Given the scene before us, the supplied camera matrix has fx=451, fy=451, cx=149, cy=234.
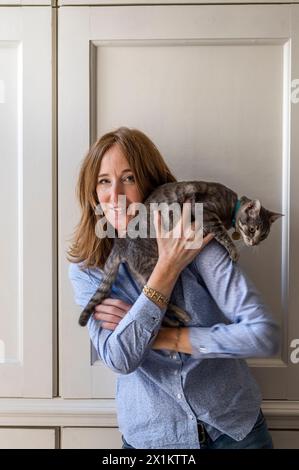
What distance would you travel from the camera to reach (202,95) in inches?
39.1

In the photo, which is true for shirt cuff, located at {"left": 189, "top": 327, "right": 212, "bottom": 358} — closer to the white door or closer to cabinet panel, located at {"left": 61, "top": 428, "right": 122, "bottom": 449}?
the white door

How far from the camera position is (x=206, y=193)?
86cm

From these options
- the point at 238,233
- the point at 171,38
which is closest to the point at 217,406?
the point at 238,233

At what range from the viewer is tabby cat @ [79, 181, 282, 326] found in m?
0.85

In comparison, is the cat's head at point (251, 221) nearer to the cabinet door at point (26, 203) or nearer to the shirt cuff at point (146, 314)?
the shirt cuff at point (146, 314)

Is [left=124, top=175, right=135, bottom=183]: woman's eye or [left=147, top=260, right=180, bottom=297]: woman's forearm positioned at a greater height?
[left=124, top=175, right=135, bottom=183]: woman's eye

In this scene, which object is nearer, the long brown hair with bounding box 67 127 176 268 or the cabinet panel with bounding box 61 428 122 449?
the long brown hair with bounding box 67 127 176 268

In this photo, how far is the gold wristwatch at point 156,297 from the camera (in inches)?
31.9

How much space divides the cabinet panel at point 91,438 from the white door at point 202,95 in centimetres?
36

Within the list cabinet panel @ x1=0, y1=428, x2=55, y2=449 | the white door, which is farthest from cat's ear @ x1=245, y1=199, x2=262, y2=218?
cabinet panel @ x1=0, y1=428, x2=55, y2=449

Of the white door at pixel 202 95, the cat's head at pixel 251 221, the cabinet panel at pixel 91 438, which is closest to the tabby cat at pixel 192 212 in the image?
the cat's head at pixel 251 221

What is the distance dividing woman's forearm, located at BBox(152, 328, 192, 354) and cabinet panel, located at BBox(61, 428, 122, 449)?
1.06 ft

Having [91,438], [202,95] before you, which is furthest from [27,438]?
[202,95]

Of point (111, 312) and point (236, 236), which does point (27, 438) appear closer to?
point (111, 312)
